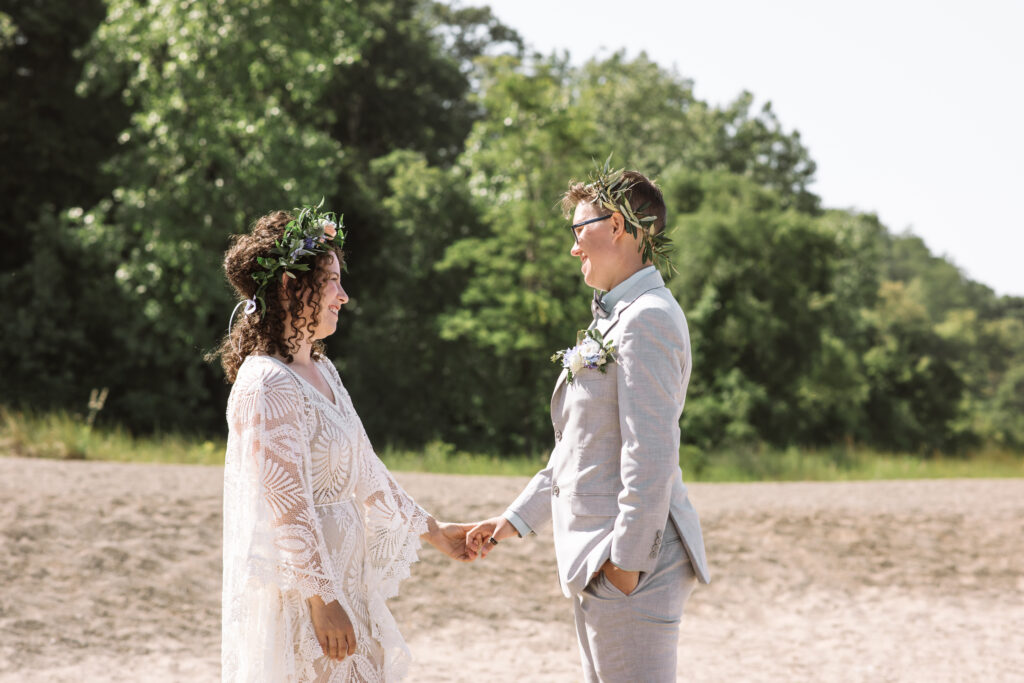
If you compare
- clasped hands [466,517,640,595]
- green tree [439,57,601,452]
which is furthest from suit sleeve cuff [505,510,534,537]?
green tree [439,57,601,452]

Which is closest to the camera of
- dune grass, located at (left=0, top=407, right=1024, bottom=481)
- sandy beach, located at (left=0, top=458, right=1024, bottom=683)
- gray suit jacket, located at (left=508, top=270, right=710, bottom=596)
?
gray suit jacket, located at (left=508, top=270, right=710, bottom=596)

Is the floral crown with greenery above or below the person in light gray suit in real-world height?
above

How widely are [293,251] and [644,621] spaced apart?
1480 mm

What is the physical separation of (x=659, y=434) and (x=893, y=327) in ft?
105

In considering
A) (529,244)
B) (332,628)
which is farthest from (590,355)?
(529,244)

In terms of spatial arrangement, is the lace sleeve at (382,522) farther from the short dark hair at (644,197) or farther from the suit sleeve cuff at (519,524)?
the short dark hair at (644,197)

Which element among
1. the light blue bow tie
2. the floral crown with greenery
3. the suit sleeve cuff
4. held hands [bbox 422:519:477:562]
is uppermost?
the floral crown with greenery

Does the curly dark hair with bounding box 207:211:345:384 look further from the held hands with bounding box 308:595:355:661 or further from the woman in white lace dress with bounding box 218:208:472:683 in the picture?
the held hands with bounding box 308:595:355:661

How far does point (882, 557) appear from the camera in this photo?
372 inches

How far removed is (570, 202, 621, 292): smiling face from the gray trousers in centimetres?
76

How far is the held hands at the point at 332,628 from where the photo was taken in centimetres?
283

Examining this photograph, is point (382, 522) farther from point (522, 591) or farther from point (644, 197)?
point (522, 591)

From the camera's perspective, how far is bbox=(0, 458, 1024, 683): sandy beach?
21.7 feet

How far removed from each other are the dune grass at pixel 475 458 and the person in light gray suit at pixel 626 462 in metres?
9.87
